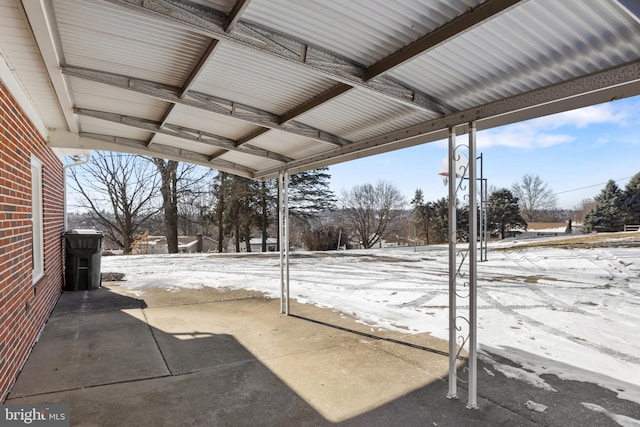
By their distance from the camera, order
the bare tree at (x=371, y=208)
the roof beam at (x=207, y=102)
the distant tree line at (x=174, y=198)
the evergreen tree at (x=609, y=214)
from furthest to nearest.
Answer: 1. the bare tree at (x=371, y=208)
2. the evergreen tree at (x=609, y=214)
3. the distant tree line at (x=174, y=198)
4. the roof beam at (x=207, y=102)

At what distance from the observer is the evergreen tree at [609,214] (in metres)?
31.9

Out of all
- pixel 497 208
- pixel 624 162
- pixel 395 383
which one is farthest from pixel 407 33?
pixel 624 162

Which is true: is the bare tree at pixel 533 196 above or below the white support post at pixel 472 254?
above

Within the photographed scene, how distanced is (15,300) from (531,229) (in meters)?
44.8

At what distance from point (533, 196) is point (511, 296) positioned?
43.5m

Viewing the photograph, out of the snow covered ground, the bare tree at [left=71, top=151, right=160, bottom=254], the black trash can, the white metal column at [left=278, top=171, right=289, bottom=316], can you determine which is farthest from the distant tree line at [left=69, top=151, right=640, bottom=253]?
the white metal column at [left=278, top=171, right=289, bottom=316]

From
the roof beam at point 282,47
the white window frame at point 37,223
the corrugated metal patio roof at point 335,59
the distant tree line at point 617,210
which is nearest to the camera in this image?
the corrugated metal patio roof at point 335,59

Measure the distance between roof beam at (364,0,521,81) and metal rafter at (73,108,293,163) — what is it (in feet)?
9.86

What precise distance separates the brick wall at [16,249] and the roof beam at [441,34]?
3.12m

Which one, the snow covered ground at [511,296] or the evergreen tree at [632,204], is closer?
the snow covered ground at [511,296]

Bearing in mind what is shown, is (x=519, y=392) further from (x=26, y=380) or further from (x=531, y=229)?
(x=531, y=229)

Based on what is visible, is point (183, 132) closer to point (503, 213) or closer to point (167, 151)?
point (167, 151)

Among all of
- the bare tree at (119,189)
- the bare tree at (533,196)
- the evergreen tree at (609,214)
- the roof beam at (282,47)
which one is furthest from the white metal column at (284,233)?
the bare tree at (533,196)

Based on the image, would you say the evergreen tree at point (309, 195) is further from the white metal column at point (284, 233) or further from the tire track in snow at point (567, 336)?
the tire track in snow at point (567, 336)
